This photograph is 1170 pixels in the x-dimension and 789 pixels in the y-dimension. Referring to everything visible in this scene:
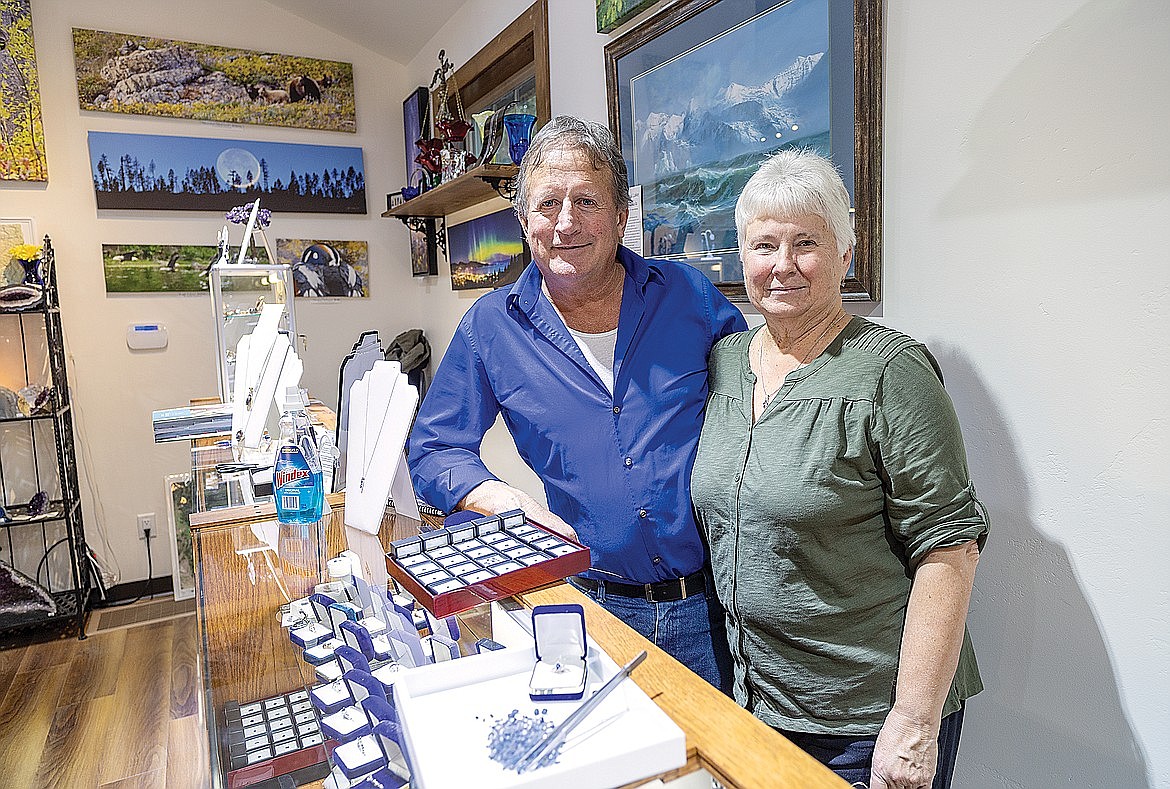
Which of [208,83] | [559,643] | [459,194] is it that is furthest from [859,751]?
[208,83]

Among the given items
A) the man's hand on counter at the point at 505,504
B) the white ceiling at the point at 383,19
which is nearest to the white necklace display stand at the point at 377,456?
the man's hand on counter at the point at 505,504

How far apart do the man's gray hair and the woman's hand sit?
3.43 ft

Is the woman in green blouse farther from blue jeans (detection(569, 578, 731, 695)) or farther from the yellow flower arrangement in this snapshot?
the yellow flower arrangement

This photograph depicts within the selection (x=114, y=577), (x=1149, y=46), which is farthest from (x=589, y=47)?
(x=114, y=577)

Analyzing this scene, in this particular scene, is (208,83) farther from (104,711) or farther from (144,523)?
(104,711)

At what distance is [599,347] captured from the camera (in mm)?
1543

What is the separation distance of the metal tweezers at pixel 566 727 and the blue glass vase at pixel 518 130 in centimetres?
238

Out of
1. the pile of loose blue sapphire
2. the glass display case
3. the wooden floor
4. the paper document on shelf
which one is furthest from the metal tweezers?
the glass display case

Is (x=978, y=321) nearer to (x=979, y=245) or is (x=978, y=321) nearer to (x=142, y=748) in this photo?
(x=979, y=245)

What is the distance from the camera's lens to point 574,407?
4.84 ft

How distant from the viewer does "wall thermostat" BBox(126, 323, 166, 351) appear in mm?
4090

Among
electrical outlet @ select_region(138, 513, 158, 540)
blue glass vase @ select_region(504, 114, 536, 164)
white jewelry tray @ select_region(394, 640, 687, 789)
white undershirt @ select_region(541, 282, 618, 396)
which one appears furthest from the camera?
electrical outlet @ select_region(138, 513, 158, 540)

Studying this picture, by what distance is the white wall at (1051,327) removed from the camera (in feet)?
3.64

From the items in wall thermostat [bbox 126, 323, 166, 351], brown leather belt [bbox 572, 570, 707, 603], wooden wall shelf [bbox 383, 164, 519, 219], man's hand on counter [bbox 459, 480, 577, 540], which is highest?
wooden wall shelf [bbox 383, 164, 519, 219]
